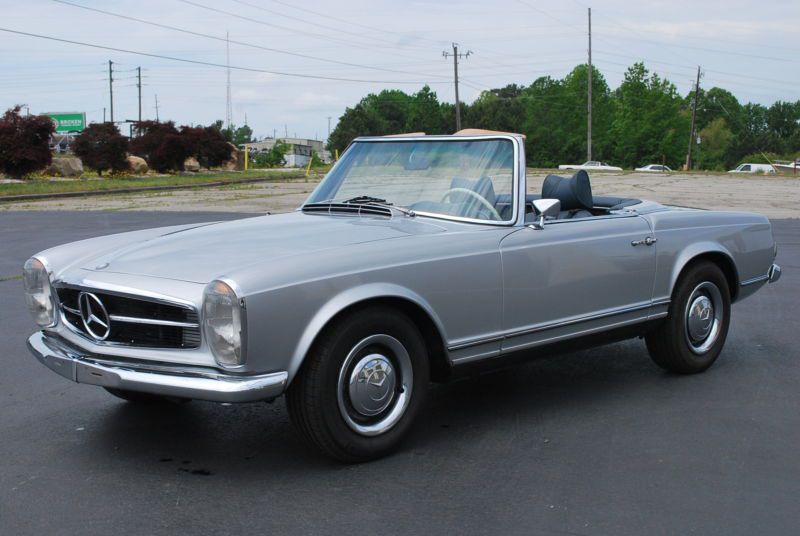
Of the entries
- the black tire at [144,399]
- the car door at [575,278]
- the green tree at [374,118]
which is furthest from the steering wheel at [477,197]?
the green tree at [374,118]

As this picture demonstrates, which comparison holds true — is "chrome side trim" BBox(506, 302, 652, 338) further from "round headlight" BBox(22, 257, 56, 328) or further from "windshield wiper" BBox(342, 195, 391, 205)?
"round headlight" BBox(22, 257, 56, 328)

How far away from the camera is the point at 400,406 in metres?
4.39

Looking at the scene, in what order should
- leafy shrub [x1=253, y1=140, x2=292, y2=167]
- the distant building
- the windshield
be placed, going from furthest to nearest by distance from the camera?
the distant building
leafy shrub [x1=253, y1=140, x2=292, y2=167]
the windshield

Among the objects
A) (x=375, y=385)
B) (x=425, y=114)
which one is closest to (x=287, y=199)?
(x=375, y=385)

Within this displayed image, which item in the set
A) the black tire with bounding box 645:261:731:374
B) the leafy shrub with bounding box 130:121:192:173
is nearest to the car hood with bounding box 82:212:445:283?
the black tire with bounding box 645:261:731:374

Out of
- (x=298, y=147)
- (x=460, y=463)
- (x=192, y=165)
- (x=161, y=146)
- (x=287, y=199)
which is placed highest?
(x=298, y=147)

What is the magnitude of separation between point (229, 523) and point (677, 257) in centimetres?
342

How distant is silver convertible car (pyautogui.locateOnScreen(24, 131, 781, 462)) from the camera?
156 inches

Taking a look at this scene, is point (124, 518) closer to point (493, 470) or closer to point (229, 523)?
point (229, 523)

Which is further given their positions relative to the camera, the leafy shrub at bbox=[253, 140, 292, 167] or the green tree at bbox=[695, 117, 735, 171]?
the green tree at bbox=[695, 117, 735, 171]

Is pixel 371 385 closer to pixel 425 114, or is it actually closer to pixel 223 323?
pixel 223 323

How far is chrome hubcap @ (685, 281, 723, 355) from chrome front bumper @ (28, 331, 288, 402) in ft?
10.2

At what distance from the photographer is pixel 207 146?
4338 centimetres

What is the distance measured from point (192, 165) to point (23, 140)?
13.4 m
